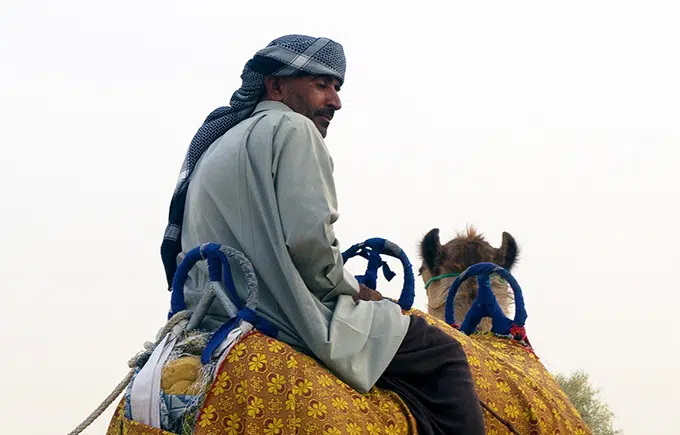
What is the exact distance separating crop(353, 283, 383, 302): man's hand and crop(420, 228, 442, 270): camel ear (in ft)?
6.35

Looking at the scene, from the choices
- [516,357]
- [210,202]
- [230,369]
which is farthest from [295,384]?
[516,357]

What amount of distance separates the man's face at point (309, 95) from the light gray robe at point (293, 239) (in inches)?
12.7

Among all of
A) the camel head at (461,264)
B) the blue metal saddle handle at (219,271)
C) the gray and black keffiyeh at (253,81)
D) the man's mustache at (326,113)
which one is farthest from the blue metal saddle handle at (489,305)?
the blue metal saddle handle at (219,271)

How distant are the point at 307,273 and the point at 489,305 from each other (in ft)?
5.36

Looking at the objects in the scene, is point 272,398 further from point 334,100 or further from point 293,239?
Answer: point 334,100

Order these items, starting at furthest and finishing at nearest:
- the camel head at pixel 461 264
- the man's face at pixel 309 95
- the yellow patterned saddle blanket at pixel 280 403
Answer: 1. the camel head at pixel 461 264
2. the man's face at pixel 309 95
3. the yellow patterned saddle blanket at pixel 280 403

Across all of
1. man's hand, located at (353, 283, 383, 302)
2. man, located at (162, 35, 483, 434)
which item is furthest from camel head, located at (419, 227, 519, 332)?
man, located at (162, 35, 483, 434)

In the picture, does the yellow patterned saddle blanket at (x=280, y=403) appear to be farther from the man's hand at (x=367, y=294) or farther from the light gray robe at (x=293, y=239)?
the man's hand at (x=367, y=294)

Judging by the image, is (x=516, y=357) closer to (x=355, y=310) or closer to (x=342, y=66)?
(x=355, y=310)

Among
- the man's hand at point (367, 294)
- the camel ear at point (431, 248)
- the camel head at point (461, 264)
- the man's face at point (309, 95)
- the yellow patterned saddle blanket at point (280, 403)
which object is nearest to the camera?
the yellow patterned saddle blanket at point (280, 403)

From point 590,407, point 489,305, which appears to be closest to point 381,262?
point 489,305

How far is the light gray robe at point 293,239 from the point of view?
181 inches

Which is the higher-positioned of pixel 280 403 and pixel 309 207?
pixel 309 207

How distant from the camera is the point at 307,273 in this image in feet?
15.4
